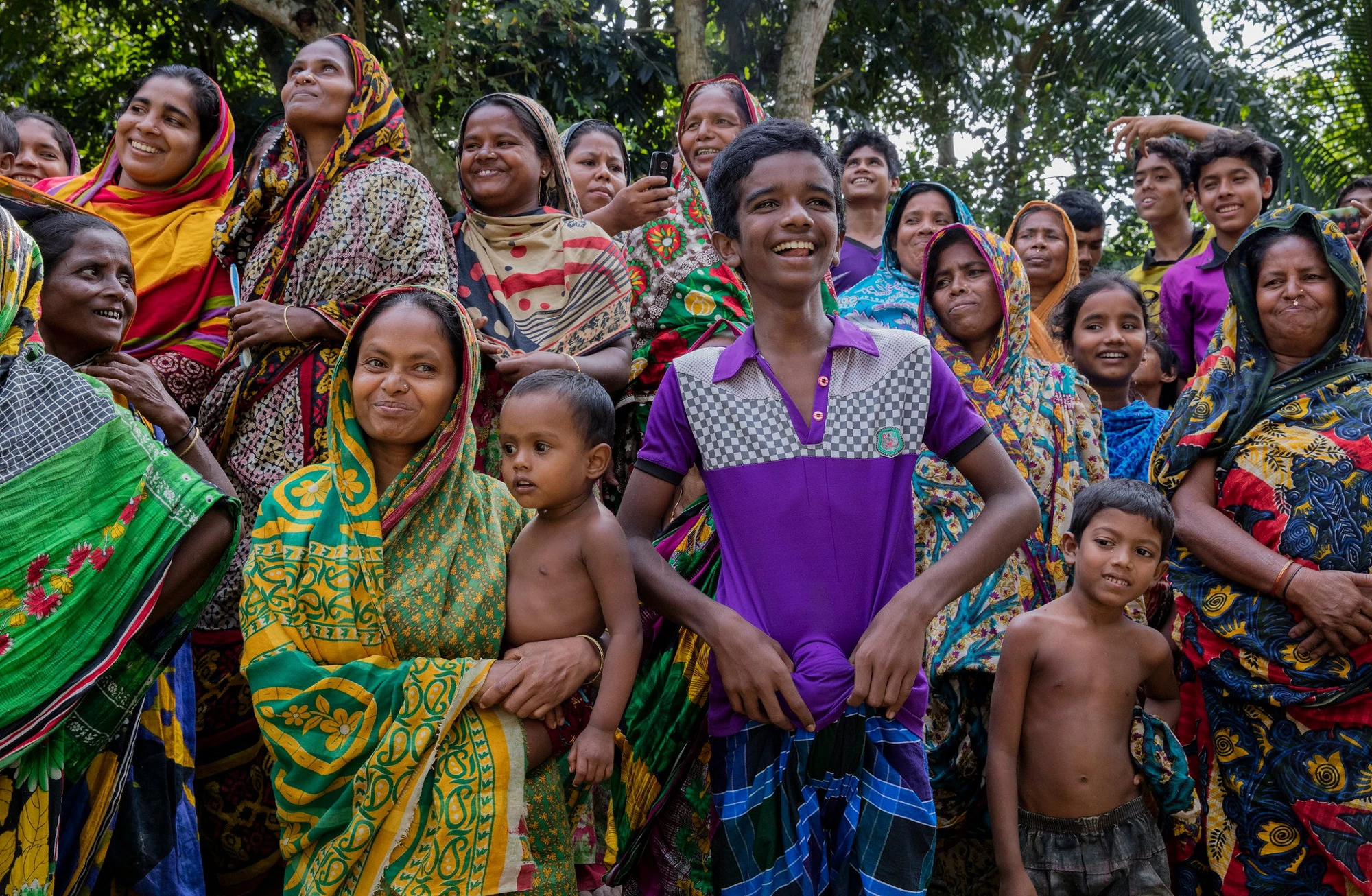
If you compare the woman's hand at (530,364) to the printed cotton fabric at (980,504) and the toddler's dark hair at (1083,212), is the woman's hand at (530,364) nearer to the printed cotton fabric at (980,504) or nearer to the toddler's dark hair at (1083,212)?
the printed cotton fabric at (980,504)

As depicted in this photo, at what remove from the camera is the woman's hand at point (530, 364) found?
329 cm

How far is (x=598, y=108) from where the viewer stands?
8.78 metres

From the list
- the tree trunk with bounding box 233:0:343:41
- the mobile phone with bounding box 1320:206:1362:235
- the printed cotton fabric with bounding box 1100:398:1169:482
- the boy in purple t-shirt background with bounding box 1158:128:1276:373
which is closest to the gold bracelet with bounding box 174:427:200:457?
the printed cotton fabric with bounding box 1100:398:1169:482

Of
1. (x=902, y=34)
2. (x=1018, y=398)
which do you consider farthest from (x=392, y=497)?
(x=902, y=34)

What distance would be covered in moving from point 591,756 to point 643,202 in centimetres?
233

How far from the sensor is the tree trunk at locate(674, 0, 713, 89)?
8633 millimetres

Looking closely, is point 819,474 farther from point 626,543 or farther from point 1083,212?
point 1083,212

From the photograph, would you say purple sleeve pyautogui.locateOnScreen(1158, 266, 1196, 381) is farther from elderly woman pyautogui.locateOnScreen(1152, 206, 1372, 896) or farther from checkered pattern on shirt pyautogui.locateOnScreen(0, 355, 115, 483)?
checkered pattern on shirt pyautogui.locateOnScreen(0, 355, 115, 483)

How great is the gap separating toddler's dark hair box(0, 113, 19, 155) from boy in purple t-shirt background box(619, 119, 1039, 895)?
376 centimetres

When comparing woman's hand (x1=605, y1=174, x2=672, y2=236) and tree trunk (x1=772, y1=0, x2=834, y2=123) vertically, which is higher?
tree trunk (x1=772, y1=0, x2=834, y2=123)

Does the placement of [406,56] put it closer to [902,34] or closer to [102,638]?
[902,34]

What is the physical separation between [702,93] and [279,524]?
275cm

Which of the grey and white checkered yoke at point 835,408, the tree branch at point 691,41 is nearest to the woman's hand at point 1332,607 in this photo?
the grey and white checkered yoke at point 835,408

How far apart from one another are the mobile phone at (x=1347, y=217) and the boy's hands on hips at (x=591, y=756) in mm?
3384
